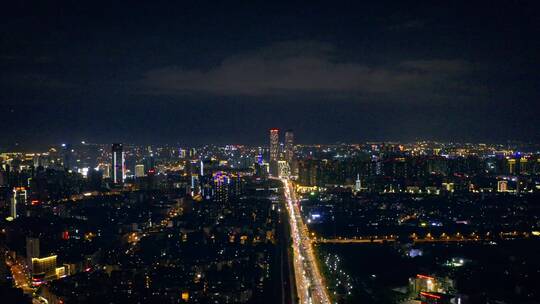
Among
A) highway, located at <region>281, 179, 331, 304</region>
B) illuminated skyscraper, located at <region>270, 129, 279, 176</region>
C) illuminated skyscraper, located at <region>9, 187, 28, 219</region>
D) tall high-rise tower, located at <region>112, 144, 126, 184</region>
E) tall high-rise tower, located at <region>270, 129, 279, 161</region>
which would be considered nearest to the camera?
highway, located at <region>281, 179, 331, 304</region>

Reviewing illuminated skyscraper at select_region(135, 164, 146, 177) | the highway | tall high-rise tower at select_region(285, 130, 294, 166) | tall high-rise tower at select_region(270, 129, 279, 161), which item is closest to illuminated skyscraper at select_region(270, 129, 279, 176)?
tall high-rise tower at select_region(270, 129, 279, 161)

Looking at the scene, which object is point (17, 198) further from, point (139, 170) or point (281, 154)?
point (281, 154)

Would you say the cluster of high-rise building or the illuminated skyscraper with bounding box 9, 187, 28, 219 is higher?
the cluster of high-rise building

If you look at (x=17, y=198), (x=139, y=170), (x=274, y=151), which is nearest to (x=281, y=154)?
(x=274, y=151)

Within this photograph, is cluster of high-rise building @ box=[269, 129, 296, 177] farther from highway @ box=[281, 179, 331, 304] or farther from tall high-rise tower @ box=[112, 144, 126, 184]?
highway @ box=[281, 179, 331, 304]

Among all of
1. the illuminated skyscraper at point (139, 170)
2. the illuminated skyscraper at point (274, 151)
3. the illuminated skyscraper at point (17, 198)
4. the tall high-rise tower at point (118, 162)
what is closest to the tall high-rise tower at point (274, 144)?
the illuminated skyscraper at point (274, 151)

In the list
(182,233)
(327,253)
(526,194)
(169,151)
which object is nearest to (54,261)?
(182,233)

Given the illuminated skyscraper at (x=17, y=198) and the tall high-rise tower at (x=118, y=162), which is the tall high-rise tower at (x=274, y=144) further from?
the illuminated skyscraper at (x=17, y=198)

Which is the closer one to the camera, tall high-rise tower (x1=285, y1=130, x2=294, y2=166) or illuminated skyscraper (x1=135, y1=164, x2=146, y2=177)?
illuminated skyscraper (x1=135, y1=164, x2=146, y2=177)

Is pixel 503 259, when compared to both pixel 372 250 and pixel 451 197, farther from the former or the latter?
pixel 451 197
